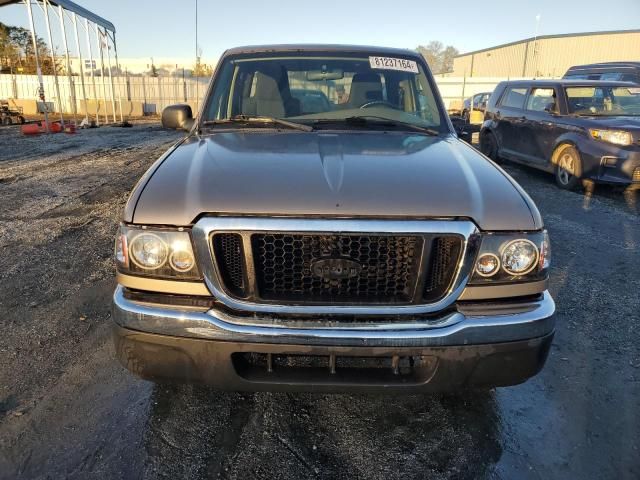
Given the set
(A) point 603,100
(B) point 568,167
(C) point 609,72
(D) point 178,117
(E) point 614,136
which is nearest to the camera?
(D) point 178,117

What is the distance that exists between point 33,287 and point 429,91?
11.6ft

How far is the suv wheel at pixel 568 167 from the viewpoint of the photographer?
7.96 m

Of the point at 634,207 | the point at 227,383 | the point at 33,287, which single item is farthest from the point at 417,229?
the point at 634,207

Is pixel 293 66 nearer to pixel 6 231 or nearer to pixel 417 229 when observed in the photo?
pixel 417 229

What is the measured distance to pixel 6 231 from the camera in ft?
17.8

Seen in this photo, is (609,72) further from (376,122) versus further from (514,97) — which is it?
(376,122)

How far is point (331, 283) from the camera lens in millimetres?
2016

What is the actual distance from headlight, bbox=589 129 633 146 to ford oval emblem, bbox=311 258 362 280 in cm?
721

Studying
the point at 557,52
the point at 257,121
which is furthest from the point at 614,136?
the point at 557,52

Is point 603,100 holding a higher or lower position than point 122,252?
higher

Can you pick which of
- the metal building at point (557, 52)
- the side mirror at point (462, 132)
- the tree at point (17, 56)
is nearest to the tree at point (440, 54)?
the metal building at point (557, 52)

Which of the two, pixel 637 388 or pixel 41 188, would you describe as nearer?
pixel 637 388

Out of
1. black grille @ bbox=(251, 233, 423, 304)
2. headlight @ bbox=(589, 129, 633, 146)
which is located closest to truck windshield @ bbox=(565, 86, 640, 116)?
headlight @ bbox=(589, 129, 633, 146)

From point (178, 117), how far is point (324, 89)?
3.65 feet
